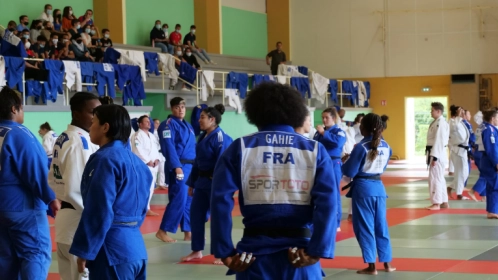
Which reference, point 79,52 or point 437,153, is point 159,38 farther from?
point 437,153

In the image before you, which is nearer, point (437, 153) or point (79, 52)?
point (437, 153)

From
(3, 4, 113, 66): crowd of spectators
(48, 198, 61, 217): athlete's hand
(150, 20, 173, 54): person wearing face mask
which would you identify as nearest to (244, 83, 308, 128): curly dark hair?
(48, 198, 61, 217): athlete's hand

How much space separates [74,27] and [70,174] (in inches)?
705

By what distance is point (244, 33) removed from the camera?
34531mm

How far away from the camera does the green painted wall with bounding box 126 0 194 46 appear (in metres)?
29.0

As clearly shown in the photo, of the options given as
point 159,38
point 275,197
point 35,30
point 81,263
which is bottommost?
point 81,263

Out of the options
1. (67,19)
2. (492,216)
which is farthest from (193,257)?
(67,19)

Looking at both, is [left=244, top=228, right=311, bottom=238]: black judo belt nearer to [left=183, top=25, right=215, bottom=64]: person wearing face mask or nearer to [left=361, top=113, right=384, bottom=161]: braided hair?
[left=361, top=113, right=384, bottom=161]: braided hair

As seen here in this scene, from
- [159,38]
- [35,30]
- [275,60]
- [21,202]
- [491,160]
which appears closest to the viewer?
[21,202]

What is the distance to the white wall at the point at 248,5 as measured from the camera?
33.5 metres

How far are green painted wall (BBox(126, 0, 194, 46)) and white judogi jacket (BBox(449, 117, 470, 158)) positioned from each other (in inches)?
601

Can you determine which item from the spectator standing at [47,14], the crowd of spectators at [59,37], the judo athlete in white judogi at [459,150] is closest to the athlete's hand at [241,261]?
the judo athlete in white judogi at [459,150]

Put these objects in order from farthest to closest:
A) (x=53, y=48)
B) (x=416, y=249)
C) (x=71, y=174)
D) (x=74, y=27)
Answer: (x=74, y=27) → (x=53, y=48) → (x=416, y=249) → (x=71, y=174)

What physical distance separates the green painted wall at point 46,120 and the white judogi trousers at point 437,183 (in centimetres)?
864
